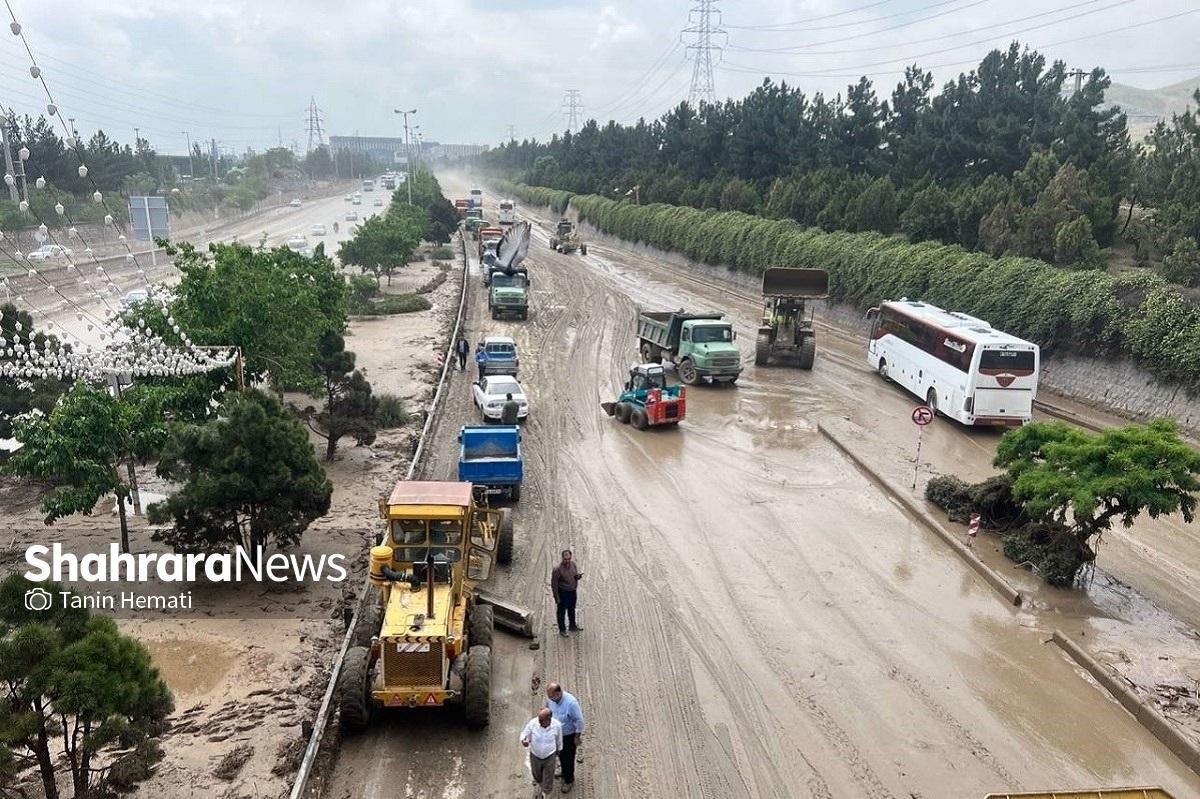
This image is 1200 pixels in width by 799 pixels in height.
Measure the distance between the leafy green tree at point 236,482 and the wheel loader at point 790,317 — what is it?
2103 centimetres

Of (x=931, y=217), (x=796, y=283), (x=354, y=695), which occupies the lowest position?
(x=354, y=695)

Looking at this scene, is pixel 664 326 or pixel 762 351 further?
pixel 762 351

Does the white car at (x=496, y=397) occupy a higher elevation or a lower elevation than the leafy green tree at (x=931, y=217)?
lower

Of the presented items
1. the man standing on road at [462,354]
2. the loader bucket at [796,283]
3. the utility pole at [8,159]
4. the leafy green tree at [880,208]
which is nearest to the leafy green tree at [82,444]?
the utility pole at [8,159]

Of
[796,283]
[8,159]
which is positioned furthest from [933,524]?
[8,159]

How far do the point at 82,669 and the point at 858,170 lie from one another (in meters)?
61.7

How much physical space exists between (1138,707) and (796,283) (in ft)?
74.7

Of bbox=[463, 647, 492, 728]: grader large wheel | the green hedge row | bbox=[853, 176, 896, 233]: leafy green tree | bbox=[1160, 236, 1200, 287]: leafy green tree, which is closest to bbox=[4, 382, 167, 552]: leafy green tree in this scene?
bbox=[463, 647, 492, 728]: grader large wheel

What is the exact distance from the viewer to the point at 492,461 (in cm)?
1769

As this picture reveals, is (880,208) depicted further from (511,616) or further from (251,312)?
(511,616)

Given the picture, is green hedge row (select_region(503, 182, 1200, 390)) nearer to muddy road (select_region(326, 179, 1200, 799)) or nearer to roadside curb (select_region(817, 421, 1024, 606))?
roadside curb (select_region(817, 421, 1024, 606))

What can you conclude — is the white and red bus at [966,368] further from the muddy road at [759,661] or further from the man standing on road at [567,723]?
the man standing on road at [567,723]

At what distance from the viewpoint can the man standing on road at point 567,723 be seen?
919 centimetres

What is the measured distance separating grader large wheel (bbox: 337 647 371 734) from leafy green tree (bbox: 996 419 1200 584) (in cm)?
1151
